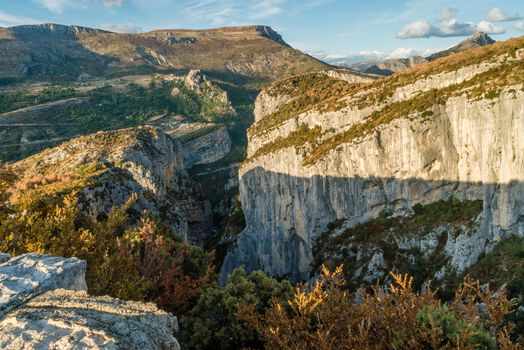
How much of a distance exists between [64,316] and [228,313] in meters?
12.4

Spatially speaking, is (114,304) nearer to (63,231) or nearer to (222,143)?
(63,231)

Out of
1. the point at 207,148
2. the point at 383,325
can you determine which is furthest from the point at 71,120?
the point at 383,325

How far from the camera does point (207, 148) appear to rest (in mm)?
161375

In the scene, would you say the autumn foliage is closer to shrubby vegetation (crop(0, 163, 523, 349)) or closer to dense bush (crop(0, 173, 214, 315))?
shrubby vegetation (crop(0, 163, 523, 349))

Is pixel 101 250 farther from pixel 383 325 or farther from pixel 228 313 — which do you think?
pixel 383 325

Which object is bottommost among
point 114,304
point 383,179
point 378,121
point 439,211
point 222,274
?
point 222,274

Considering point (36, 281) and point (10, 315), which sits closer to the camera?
point (10, 315)

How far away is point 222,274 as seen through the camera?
82.6 metres

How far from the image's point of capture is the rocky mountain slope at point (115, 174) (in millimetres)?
47963

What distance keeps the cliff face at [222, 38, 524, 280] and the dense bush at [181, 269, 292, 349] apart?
26.0 meters

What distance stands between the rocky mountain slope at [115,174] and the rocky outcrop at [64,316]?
97.0ft

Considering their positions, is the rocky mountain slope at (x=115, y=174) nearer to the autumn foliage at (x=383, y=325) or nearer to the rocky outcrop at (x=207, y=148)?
the autumn foliage at (x=383, y=325)

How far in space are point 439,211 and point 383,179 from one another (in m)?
8.70

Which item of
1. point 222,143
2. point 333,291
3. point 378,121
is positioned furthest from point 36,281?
point 222,143
